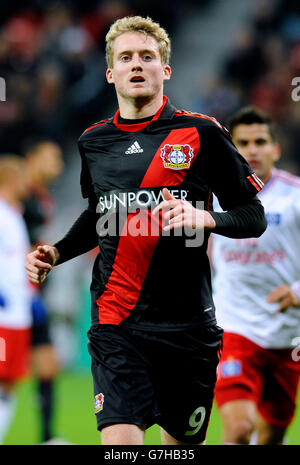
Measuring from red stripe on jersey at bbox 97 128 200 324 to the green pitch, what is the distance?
3.28 m

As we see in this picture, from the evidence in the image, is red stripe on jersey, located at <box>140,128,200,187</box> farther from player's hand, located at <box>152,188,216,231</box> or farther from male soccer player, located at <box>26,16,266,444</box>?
player's hand, located at <box>152,188,216,231</box>

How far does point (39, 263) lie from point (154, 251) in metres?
0.51

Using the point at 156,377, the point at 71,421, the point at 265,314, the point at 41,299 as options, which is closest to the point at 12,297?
the point at 41,299

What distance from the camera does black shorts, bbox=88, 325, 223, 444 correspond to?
3271 millimetres

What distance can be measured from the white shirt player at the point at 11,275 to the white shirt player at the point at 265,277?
2053 millimetres

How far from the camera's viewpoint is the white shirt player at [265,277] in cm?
492

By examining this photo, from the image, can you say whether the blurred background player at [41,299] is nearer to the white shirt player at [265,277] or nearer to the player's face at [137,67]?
Answer: the white shirt player at [265,277]

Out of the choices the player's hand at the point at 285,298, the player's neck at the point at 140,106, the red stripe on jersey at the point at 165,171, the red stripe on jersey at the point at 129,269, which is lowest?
the player's hand at the point at 285,298

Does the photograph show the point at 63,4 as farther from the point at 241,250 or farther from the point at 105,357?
the point at 105,357

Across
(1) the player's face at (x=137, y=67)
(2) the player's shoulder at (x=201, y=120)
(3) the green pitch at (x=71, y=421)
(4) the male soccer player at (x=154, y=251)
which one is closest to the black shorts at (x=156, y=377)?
(4) the male soccer player at (x=154, y=251)

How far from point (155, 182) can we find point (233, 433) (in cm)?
179

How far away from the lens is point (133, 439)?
317 centimetres

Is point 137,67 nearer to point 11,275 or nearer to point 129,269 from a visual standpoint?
point 129,269
